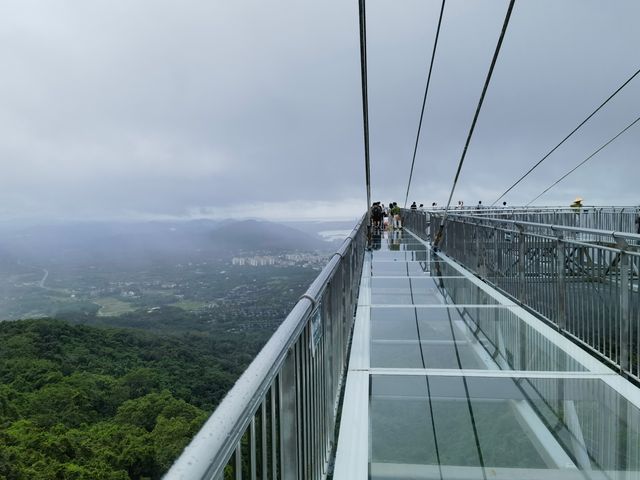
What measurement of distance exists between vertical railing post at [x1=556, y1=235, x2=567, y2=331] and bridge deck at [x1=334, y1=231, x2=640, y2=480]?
0.22m

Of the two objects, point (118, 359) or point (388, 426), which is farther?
point (118, 359)

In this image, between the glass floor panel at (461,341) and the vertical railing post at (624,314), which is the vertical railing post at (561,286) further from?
the vertical railing post at (624,314)

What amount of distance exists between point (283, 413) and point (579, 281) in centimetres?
416

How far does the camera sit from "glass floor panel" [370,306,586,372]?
432 centimetres

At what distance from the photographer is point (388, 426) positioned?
322 cm

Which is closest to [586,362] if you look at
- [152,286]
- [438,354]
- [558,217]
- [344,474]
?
[438,354]

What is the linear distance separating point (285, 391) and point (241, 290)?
128 metres

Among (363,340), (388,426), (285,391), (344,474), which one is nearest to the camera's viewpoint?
(285,391)

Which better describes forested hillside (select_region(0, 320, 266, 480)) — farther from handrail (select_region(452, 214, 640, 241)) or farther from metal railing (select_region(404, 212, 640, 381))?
metal railing (select_region(404, 212, 640, 381))

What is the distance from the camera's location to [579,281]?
497cm

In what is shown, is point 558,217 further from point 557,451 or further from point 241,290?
point 241,290

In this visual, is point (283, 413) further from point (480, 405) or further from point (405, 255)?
point (405, 255)

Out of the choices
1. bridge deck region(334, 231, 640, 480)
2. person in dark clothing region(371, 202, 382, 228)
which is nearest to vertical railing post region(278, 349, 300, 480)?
bridge deck region(334, 231, 640, 480)

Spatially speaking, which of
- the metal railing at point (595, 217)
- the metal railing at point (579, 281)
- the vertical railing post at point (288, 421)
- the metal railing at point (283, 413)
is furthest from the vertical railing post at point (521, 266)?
the metal railing at point (595, 217)
